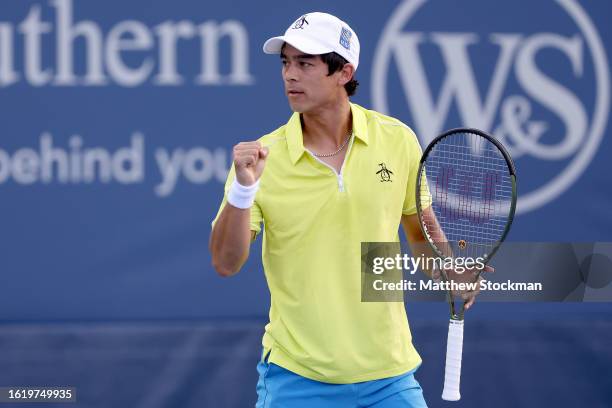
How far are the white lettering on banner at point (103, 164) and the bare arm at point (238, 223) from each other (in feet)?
7.63

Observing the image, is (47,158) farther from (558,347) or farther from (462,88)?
(558,347)

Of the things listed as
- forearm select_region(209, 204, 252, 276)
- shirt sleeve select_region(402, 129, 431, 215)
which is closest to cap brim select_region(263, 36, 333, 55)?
shirt sleeve select_region(402, 129, 431, 215)

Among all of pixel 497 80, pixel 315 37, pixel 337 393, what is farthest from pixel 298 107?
pixel 497 80

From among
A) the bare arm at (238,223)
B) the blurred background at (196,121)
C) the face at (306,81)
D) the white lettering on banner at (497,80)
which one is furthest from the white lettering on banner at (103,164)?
the bare arm at (238,223)

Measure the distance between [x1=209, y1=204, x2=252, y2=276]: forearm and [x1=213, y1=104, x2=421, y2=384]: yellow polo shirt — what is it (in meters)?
0.09

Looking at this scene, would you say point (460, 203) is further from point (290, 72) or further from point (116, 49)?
point (116, 49)

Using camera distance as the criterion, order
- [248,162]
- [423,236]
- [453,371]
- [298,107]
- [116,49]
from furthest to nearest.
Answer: [116,49], [423,236], [298,107], [453,371], [248,162]

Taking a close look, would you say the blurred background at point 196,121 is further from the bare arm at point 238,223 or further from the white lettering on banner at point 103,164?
the bare arm at point 238,223

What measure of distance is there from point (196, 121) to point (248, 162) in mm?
2505

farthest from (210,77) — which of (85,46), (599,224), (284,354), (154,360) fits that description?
(284,354)

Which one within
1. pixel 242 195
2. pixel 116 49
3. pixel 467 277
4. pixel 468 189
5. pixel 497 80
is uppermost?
pixel 116 49

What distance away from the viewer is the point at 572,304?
5.06m

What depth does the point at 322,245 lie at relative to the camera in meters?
2.82

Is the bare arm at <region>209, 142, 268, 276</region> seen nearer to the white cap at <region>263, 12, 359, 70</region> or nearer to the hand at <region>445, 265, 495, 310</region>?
the white cap at <region>263, 12, 359, 70</region>
